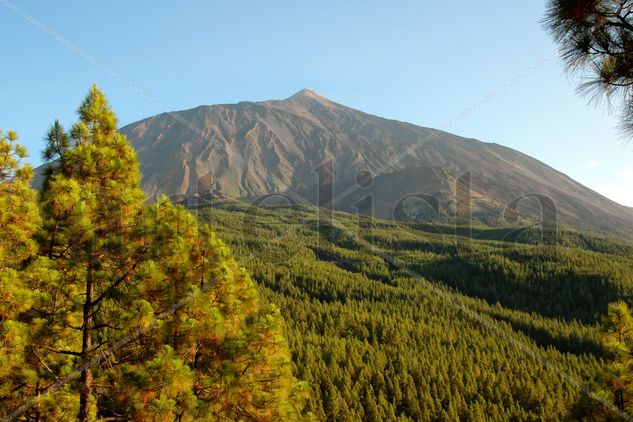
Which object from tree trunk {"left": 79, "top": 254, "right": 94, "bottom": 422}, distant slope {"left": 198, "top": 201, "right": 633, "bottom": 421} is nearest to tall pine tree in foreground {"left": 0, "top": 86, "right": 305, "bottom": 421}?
tree trunk {"left": 79, "top": 254, "right": 94, "bottom": 422}

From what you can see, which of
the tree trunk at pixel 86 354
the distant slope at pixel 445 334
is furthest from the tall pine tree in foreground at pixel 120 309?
the distant slope at pixel 445 334

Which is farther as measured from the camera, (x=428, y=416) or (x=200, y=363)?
(x=428, y=416)

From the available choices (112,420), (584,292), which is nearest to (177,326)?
(112,420)

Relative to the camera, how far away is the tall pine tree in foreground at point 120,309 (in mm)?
9562

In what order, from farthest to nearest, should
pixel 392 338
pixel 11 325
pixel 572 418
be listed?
1. pixel 392 338
2. pixel 572 418
3. pixel 11 325

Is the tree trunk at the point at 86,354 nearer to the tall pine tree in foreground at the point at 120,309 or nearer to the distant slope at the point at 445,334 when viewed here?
the tall pine tree in foreground at the point at 120,309

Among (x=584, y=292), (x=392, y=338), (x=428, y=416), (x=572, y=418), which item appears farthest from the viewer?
(x=584, y=292)

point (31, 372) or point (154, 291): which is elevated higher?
point (154, 291)

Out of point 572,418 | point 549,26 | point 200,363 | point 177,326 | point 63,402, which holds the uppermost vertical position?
point 549,26

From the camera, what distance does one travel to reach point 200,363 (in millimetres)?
11227

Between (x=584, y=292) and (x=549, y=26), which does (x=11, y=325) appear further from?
(x=584, y=292)

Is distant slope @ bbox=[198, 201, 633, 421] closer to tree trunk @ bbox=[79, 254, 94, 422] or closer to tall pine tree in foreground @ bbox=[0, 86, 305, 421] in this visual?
tall pine tree in foreground @ bbox=[0, 86, 305, 421]

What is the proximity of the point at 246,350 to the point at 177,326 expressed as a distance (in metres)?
1.85

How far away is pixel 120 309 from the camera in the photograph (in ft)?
34.9
